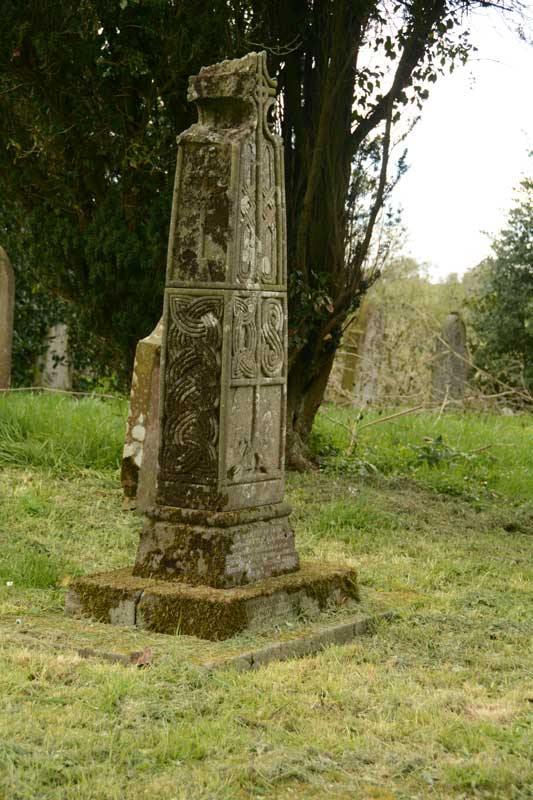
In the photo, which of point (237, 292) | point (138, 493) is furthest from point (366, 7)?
point (237, 292)

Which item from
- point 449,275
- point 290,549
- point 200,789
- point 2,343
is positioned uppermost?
point 449,275

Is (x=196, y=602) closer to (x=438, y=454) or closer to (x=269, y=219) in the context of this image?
(x=269, y=219)

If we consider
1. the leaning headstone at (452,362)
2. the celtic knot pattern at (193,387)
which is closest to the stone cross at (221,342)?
the celtic knot pattern at (193,387)

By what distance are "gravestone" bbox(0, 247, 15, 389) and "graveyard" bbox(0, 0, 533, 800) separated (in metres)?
0.04

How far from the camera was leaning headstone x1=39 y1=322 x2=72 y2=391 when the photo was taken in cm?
1759

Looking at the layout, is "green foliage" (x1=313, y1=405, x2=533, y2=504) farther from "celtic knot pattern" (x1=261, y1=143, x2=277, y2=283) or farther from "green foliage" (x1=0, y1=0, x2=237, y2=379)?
"celtic knot pattern" (x1=261, y1=143, x2=277, y2=283)

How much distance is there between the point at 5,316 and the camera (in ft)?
43.2

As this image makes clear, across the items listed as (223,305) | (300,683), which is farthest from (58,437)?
(300,683)

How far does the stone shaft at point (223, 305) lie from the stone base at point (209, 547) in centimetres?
8

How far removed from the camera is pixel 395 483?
10953 millimetres

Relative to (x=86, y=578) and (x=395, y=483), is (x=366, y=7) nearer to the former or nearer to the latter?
(x=395, y=483)

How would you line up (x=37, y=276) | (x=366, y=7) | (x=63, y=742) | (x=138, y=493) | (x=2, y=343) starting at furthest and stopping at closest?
(x=2, y=343)
(x=37, y=276)
(x=366, y=7)
(x=138, y=493)
(x=63, y=742)

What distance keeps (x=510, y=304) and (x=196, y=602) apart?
1460cm

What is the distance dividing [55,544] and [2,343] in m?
5.50
